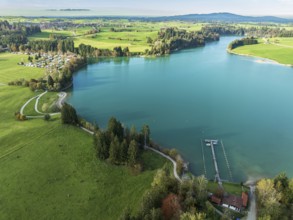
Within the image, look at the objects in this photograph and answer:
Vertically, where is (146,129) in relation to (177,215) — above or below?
above

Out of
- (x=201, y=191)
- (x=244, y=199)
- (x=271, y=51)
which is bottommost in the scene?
(x=244, y=199)

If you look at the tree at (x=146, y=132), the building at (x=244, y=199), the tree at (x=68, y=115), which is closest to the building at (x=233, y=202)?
the building at (x=244, y=199)

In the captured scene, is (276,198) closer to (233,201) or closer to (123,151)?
(233,201)

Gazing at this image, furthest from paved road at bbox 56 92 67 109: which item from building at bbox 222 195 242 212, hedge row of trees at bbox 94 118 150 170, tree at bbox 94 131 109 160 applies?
building at bbox 222 195 242 212

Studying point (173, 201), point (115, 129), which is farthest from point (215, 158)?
A: point (115, 129)

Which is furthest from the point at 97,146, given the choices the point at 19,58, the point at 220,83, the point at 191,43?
the point at 191,43

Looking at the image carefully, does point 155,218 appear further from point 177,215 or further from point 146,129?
point 146,129
